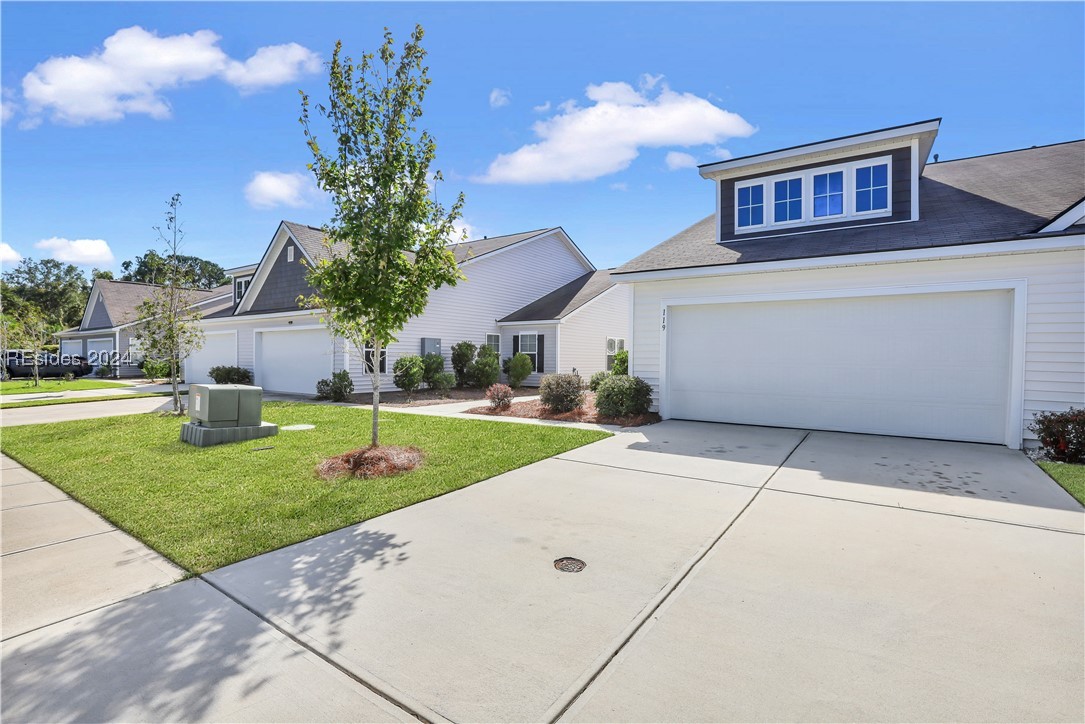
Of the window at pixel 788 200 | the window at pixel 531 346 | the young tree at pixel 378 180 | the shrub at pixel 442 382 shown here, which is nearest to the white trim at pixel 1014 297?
the window at pixel 788 200

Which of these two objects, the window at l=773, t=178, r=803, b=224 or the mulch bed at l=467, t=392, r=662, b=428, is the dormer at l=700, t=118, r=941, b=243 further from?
the mulch bed at l=467, t=392, r=662, b=428

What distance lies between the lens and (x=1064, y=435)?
6848 millimetres

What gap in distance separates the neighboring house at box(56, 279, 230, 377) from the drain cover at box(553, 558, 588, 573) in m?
29.9

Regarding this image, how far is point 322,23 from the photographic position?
26.8 ft

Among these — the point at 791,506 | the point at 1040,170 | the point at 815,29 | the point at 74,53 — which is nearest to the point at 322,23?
the point at 74,53

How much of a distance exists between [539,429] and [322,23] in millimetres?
8082

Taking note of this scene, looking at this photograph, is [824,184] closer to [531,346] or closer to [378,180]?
[378,180]

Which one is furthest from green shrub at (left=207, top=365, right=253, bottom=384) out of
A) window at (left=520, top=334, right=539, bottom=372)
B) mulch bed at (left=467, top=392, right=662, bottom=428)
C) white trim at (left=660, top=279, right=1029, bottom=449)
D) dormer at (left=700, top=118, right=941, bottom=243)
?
white trim at (left=660, top=279, right=1029, bottom=449)

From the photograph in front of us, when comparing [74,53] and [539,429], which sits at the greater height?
[74,53]

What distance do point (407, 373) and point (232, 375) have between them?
27.2ft

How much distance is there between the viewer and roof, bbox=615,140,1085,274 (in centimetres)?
830

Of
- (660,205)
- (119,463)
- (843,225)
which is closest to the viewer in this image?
(119,463)

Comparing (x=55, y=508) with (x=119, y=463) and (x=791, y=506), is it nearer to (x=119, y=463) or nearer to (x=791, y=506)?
(x=119, y=463)

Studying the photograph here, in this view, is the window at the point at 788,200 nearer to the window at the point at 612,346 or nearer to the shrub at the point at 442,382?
the shrub at the point at 442,382
